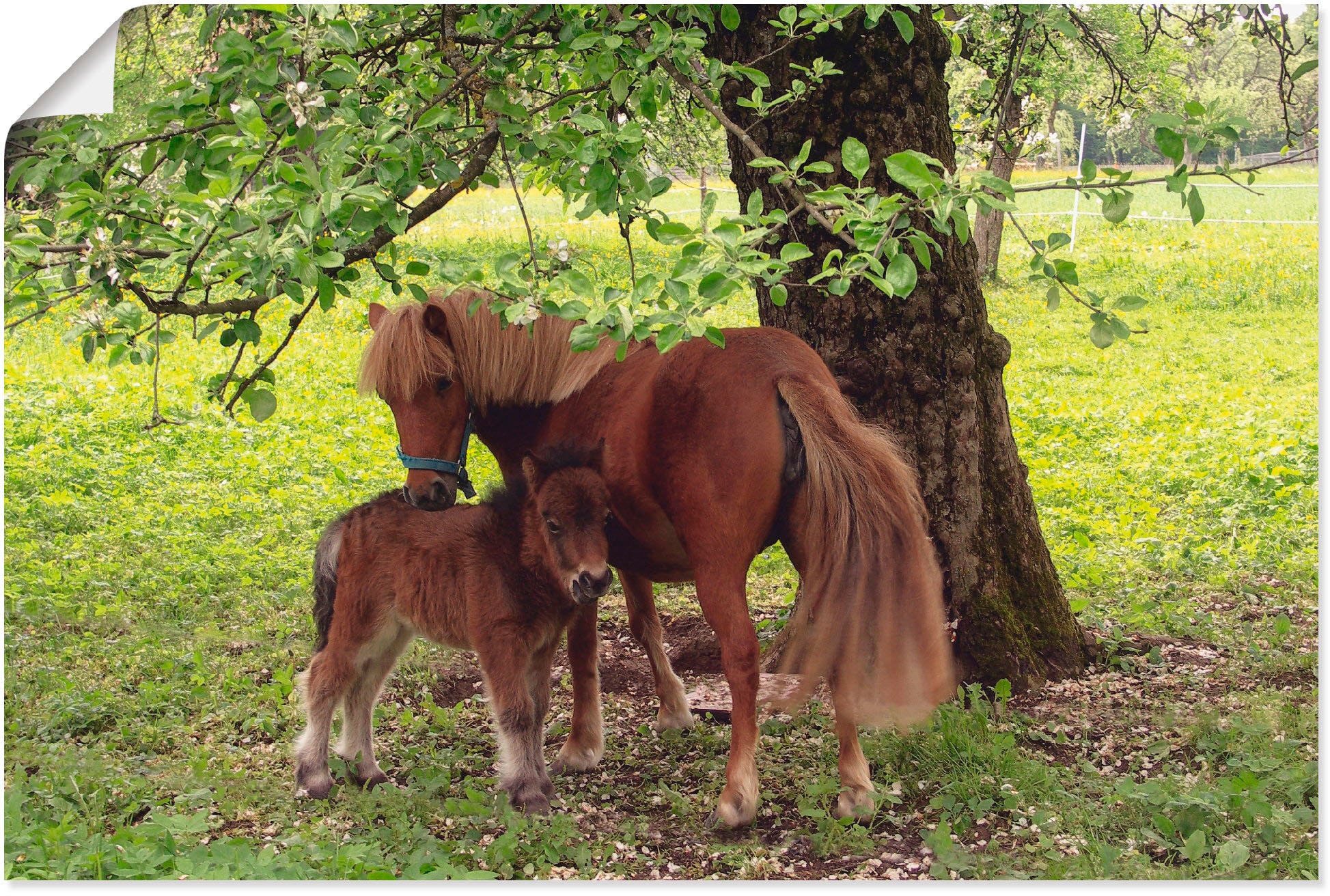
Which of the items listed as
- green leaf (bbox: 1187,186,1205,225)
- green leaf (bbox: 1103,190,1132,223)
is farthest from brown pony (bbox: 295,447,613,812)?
green leaf (bbox: 1187,186,1205,225)

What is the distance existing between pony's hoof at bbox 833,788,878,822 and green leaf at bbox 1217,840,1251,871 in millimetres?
1065

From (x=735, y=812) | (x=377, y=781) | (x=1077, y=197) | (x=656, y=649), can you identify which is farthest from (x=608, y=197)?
(x=1077, y=197)

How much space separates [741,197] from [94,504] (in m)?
4.56

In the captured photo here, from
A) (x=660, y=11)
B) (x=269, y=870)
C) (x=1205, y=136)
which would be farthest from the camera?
(x=660, y=11)

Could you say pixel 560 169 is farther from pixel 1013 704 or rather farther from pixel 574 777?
pixel 1013 704

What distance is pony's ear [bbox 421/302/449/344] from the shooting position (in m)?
3.88

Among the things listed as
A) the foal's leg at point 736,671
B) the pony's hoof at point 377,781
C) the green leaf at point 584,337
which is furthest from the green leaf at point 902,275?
the pony's hoof at point 377,781

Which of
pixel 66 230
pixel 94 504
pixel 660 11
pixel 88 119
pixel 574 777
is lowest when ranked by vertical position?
pixel 574 777

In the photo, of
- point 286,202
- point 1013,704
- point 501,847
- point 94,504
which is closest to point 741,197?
point 286,202

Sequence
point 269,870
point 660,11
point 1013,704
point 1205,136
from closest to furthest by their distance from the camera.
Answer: point 1205,136, point 269,870, point 660,11, point 1013,704

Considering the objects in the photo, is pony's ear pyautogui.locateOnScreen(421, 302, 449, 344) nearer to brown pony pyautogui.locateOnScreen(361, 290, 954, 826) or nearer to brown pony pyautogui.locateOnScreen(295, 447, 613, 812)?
brown pony pyautogui.locateOnScreen(361, 290, 954, 826)

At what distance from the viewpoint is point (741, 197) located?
4.71 meters

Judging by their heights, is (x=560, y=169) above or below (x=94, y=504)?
above

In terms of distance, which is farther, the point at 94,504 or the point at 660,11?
the point at 94,504
